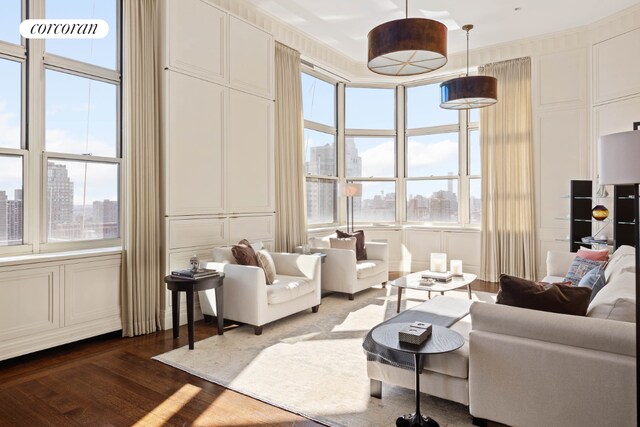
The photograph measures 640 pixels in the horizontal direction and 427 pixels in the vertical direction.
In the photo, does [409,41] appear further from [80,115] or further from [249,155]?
[80,115]

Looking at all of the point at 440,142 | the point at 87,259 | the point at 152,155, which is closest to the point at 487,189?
the point at 440,142

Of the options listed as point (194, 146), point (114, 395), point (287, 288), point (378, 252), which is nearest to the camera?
point (114, 395)

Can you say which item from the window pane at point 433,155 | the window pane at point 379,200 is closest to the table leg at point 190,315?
the window pane at point 379,200

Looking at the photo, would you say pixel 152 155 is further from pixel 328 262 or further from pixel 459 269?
pixel 459 269

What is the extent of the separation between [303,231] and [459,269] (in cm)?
229

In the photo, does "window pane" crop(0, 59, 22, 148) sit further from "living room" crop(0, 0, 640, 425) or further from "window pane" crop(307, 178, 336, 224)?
"window pane" crop(307, 178, 336, 224)

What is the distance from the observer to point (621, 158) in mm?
1736

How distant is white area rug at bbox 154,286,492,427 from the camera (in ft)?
8.37

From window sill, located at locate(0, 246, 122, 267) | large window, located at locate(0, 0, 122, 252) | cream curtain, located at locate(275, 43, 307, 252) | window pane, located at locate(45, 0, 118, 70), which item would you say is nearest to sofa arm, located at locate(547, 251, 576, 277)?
cream curtain, located at locate(275, 43, 307, 252)

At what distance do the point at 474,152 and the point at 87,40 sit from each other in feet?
19.0

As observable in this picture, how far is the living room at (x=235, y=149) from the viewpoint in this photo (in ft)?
11.6

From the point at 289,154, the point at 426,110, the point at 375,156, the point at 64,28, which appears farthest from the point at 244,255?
the point at 426,110

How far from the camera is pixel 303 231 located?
6.15m

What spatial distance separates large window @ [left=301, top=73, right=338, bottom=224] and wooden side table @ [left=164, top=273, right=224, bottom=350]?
312 cm
